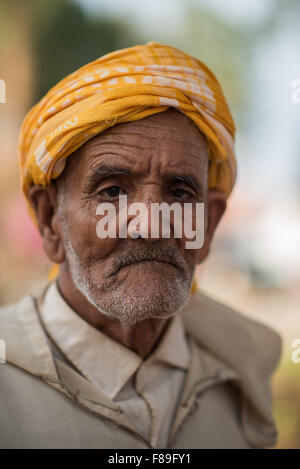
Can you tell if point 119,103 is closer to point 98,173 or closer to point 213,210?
point 98,173

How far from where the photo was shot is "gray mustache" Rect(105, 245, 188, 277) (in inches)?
62.0

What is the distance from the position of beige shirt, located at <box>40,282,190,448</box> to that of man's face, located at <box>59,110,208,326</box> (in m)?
0.15

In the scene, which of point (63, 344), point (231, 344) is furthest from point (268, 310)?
point (63, 344)

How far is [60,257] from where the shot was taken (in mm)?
1839

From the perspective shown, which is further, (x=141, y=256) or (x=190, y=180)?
(x=190, y=180)

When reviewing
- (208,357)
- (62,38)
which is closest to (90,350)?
(208,357)

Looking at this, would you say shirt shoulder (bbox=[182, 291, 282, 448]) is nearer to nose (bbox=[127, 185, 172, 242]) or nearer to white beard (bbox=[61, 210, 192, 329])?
white beard (bbox=[61, 210, 192, 329])

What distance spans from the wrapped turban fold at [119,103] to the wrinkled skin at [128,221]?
0.05m

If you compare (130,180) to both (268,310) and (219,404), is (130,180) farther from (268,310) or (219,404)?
(268,310)

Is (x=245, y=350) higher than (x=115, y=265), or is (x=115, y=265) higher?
(x=115, y=265)

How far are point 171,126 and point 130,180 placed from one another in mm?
270

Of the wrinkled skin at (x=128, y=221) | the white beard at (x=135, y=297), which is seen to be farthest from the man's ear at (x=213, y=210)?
the white beard at (x=135, y=297)

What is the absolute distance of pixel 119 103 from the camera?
5.20 feet

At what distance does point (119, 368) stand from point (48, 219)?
2.28ft
